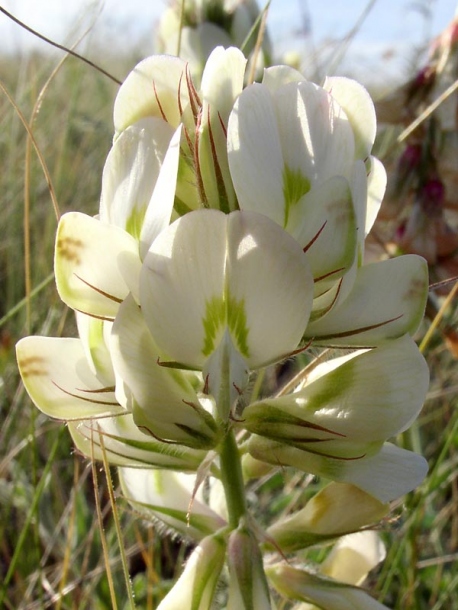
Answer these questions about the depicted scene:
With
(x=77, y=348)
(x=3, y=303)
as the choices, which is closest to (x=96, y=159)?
(x=3, y=303)

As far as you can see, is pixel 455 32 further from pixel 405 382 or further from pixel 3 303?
pixel 3 303

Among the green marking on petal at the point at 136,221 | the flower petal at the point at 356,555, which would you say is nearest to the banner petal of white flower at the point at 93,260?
the green marking on petal at the point at 136,221

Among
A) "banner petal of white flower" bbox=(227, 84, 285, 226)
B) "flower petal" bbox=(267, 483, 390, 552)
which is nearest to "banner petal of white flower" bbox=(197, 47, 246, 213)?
"banner petal of white flower" bbox=(227, 84, 285, 226)

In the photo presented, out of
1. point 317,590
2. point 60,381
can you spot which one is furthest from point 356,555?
point 60,381

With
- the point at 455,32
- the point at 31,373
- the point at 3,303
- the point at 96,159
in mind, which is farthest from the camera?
the point at 96,159

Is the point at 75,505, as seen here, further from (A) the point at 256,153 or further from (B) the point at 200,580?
(A) the point at 256,153

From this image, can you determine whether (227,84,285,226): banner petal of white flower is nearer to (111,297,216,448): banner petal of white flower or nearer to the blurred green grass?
(111,297,216,448): banner petal of white flower

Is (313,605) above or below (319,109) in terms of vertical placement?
below

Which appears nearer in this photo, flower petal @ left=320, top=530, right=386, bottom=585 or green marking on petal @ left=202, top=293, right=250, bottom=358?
green marking on petal @ left=202, top=293, right=250, bottom=358
